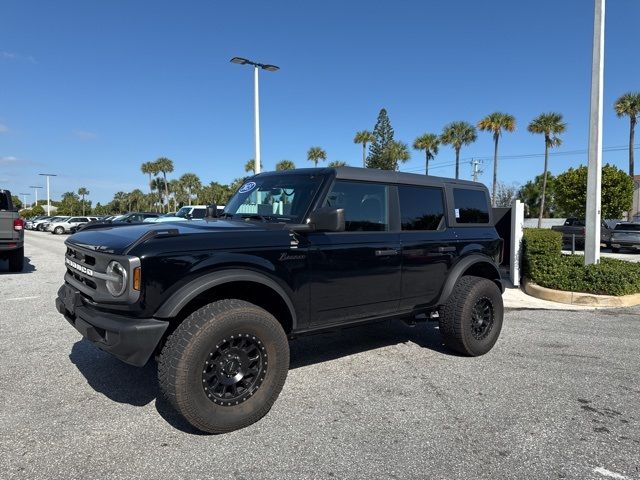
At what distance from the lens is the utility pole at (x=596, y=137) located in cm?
932

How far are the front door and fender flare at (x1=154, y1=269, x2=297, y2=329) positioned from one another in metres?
0.45

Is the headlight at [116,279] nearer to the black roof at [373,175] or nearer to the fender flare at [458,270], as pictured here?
the black roof at [373,175]

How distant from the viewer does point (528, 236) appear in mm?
9508

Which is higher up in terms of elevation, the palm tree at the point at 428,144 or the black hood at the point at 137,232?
the palm tree at the point at 428,144

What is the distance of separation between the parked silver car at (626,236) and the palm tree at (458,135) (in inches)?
1261

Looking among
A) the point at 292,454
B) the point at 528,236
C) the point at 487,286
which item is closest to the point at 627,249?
the point at 528,236

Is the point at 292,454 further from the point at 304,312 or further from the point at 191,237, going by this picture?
the point at 191,237

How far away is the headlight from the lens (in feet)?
9.75

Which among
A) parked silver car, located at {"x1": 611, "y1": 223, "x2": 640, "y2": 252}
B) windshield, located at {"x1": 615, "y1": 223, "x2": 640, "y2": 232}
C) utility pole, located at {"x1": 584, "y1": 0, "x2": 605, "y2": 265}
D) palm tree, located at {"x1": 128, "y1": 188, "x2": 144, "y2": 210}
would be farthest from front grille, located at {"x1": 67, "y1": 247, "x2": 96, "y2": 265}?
palm tree, located at {"x1": 128, "y1": 188, "x2": 144, "y2": 210}

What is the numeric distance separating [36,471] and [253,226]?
2.10 m

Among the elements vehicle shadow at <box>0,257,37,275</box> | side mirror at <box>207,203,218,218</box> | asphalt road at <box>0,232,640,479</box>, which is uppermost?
side mirror at <box>207,203,218,218</box>

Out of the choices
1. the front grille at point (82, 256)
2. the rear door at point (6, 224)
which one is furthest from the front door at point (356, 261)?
the rear door at point (6, 224)

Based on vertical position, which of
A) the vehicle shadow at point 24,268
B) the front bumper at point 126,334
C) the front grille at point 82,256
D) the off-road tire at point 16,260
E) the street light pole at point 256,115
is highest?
the street light pole at point 256,115

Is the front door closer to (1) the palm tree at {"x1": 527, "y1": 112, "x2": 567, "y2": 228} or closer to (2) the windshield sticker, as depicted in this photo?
(2) the windshield sticker
